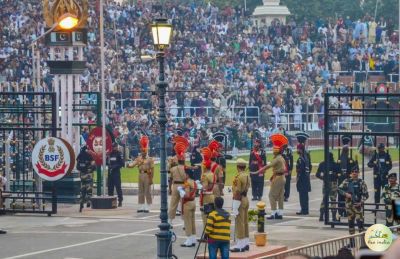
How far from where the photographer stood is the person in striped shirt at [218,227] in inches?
816

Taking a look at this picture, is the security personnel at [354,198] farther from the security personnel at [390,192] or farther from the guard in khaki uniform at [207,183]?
the guard in khaki uniform at [207,183]

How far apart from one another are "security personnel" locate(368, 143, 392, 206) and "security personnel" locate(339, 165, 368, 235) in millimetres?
1519

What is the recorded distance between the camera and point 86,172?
30.2 m

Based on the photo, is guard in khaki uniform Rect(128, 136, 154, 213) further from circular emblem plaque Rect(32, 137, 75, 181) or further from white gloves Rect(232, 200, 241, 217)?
white gloves Rect(232, 200, 241, 217)

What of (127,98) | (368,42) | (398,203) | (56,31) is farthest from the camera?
(368,42)

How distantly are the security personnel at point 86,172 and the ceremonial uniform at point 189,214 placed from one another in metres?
5.95

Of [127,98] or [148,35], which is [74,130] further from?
[148,35]

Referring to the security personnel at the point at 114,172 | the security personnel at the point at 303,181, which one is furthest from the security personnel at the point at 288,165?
the security personnel at the point at 114,172

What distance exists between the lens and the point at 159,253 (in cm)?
2145

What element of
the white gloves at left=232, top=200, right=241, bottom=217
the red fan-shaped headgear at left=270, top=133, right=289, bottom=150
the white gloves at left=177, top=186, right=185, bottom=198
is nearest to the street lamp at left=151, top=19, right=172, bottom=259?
the white gloves at left=232, top=200, right=241, bottom=217

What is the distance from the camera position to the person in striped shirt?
20.7 metres

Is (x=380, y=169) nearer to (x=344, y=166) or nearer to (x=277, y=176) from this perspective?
(x=344, y=166)

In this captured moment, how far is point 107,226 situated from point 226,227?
698 cm

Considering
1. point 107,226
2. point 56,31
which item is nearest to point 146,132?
point 56,31
